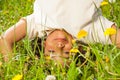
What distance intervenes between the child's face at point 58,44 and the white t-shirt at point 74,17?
0.15 feet

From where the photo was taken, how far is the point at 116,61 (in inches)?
86.4

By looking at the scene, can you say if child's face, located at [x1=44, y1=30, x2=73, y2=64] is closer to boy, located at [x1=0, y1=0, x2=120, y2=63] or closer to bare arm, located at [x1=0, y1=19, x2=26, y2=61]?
boy, located at [x1=0, y1=0, x2=120, y2=63]

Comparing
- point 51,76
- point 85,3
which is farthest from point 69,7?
point 51,76

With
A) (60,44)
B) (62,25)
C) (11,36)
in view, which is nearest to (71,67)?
(60,44)

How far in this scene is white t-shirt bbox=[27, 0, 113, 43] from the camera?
2472mm

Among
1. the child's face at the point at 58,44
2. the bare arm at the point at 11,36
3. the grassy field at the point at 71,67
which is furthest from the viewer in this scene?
the bare arm at the point at 11,36

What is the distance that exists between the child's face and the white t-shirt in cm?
4

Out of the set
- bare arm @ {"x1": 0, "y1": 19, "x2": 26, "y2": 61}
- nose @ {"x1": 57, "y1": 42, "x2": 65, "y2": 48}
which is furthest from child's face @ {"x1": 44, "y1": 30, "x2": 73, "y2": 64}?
bare arm @ {"x1": 0, "y1": 19, "x2": 26, "y2": 61}

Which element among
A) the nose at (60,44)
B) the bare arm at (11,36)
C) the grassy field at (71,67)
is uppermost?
the bare arm at (11,36)

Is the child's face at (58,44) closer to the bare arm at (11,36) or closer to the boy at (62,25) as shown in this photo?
the boy at (62,25)

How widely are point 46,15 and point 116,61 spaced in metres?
0.62

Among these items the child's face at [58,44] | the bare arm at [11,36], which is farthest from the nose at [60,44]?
the bare arm at [11,36]

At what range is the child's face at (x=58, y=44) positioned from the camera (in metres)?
2.41

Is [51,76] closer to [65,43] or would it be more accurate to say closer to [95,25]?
[65,43]
